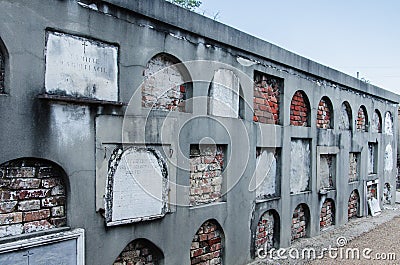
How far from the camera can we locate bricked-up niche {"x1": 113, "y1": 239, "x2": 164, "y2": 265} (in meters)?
3.50

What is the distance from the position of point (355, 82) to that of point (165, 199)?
5889 mm

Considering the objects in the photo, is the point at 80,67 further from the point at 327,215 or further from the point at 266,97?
the point at 327,215

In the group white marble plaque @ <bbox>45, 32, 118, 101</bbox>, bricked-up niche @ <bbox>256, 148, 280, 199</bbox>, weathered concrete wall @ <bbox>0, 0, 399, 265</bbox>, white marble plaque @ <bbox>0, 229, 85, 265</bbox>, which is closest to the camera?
white marble plaque @ <bbox>0, 229, 85, 265</bbox>

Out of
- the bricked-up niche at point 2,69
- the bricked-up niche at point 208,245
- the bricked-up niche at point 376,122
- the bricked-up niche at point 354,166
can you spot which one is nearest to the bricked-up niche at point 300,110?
the bricked-up niche at point 354,166

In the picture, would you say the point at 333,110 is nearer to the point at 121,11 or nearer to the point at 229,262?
the point at 229,262

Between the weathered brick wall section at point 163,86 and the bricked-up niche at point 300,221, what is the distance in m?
3.03

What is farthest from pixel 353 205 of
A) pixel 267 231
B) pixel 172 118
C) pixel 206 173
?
pixel 172 118

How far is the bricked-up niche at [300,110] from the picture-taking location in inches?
242

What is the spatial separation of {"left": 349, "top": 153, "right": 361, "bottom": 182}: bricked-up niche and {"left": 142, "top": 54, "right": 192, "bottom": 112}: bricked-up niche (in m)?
5.19

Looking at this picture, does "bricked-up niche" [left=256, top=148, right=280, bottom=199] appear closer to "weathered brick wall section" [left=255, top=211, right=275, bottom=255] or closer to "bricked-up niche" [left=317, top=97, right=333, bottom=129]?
"weathered brick wall section" [left=255, top=211, right=275, bottom=255]

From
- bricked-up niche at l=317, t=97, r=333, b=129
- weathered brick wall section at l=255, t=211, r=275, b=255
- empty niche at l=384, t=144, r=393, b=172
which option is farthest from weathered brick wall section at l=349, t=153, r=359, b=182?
weathered brick wall section at l=255, t=211, r=275, b=255

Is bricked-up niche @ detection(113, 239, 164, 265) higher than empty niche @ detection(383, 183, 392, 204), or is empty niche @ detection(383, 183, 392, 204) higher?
bricked-up niche @ detection(113, 239, 164, 265)

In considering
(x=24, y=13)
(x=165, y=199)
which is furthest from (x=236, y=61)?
(x=24, y=13)

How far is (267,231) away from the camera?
216 inches
